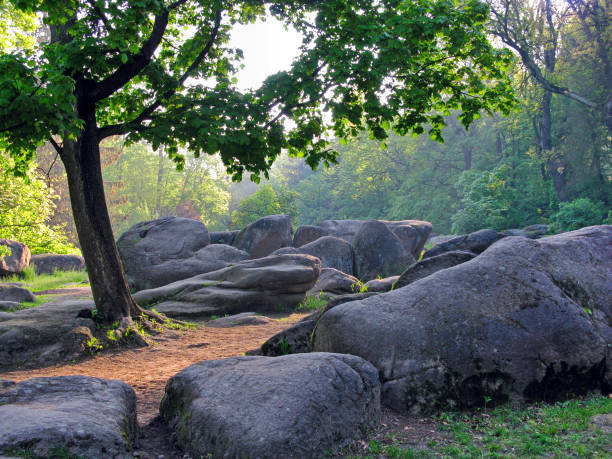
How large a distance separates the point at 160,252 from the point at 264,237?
673 cm

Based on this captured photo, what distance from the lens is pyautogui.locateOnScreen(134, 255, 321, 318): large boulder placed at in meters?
14.5

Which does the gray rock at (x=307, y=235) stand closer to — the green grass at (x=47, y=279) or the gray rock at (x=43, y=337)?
the green grass at (x=47, y=279)

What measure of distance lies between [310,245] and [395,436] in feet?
52.5

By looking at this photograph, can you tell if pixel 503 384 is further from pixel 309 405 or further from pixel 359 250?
pixel 359 250

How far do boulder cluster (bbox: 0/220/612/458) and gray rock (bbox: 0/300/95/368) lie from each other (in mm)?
236

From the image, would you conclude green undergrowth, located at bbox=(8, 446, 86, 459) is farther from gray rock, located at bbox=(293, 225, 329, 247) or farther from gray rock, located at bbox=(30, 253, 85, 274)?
gray rock, located at bbox=(30, 253, 85, 274)

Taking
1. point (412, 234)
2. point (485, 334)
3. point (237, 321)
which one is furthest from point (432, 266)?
point (412, 234)

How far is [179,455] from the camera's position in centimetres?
471

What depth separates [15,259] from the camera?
73.7ft

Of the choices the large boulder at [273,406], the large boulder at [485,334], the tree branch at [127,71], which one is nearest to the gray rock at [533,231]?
the large boulder at [485,334]

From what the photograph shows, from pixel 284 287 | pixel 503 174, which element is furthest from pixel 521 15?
pixel 284 287

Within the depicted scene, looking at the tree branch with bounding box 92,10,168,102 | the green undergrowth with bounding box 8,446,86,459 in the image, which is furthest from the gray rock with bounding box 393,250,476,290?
the tree branch with bounding box 92,10,168,102

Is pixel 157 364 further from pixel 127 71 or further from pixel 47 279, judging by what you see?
pixel 47 279

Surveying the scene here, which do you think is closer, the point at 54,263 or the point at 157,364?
the point at 157,364
